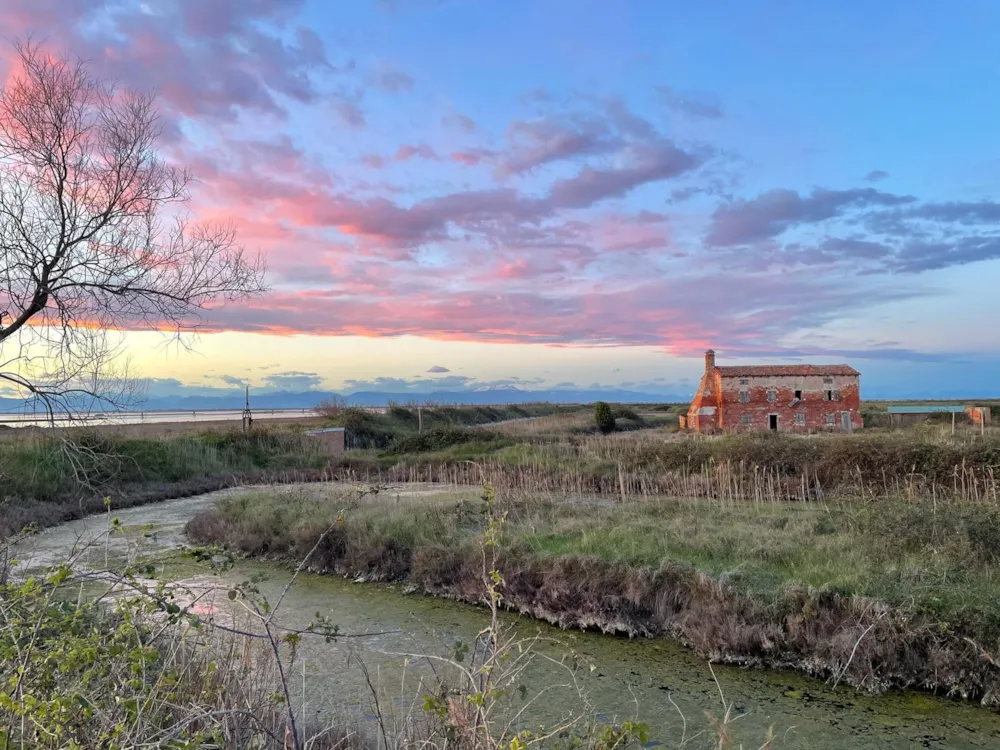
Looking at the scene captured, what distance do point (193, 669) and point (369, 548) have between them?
18.5 ft

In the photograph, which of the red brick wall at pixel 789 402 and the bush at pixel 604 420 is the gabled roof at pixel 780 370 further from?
the bush at pixel 604 420

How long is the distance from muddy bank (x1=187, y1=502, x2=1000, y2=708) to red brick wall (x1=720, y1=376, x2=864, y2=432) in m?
25.3

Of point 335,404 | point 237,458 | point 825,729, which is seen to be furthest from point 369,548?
point 335,404

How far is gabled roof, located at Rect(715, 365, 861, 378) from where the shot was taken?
3173 cm

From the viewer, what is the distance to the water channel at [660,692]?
15.5ft

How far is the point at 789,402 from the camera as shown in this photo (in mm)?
31672

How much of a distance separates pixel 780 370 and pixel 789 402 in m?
1.58

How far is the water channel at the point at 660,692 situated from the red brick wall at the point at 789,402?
26586 millimetres

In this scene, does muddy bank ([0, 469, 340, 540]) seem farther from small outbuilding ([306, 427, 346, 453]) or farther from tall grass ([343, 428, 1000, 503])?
small outbuilding ([306, 427, 346, 453])

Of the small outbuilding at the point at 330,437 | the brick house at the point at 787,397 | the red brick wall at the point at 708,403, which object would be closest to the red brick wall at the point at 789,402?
the brick house at the point at 787,397

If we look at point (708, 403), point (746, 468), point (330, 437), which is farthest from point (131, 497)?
point (708, 403)

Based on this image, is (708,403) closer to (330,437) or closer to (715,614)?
(330,437)

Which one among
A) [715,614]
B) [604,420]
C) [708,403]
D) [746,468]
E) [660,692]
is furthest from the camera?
[604,420]

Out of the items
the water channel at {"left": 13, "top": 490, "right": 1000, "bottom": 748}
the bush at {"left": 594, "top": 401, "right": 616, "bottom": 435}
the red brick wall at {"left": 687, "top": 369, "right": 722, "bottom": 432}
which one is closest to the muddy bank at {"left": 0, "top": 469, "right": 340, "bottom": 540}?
the water channel at {"left": 13, "top": 490, "right": 1000, "bottom": 748}
